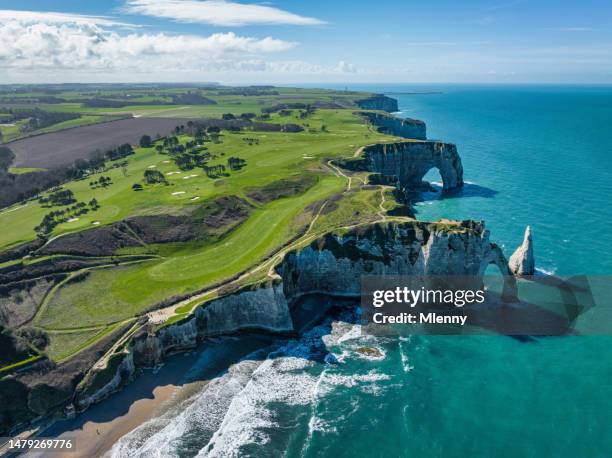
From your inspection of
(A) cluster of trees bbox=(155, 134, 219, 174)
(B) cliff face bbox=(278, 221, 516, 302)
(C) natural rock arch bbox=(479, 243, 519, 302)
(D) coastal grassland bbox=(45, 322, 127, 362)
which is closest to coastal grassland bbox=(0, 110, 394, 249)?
(A) cluster of trees bbox=(155, 134, 219, 174)

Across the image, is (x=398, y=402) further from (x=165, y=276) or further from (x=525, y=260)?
(x=165, y=276)

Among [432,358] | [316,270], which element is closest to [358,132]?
[316,270]

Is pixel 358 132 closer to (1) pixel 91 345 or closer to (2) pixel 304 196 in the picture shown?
(2) pixel 304 196

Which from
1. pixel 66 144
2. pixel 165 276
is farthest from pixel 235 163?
pixel 66 144

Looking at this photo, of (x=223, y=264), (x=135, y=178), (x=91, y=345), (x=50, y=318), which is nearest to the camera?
(x=91, y=345)

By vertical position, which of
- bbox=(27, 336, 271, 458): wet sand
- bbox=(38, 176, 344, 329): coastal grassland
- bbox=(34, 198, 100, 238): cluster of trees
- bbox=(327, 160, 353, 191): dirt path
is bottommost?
bbox=(27, 336, 271, 458): wet sand

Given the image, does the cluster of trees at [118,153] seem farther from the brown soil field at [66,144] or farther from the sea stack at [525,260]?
the sea stack at [525,260]

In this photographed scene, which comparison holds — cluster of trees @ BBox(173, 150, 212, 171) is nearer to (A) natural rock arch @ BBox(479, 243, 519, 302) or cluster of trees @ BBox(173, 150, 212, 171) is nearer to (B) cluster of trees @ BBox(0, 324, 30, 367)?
(B) cluster of trees @ BBox(0, 324, 30, 367)
